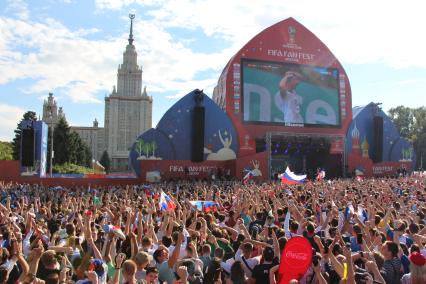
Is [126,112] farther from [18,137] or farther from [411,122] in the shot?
[411,122]

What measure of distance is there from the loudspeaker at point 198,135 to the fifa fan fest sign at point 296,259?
33.3 m

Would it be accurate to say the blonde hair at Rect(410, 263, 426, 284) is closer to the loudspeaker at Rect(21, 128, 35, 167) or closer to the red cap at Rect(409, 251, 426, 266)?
the red cap at Rect(409, 251, 426, 266)

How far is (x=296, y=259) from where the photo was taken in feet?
14.9

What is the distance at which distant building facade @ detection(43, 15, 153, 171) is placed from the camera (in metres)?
123

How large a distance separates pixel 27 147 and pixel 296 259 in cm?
2834

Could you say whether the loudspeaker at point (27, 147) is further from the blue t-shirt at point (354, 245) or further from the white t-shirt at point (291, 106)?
the blue t-shirt at point (354, 245)

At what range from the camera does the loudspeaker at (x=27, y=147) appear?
96.6ft

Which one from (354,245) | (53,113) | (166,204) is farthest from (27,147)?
(53,113)

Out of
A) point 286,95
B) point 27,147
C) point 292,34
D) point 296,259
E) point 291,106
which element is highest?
point 292,34

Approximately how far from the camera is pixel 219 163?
1500 inches

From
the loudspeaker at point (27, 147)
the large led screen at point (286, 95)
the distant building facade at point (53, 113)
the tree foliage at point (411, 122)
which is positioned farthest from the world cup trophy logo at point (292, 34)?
the distant building facade at point (53, 113)

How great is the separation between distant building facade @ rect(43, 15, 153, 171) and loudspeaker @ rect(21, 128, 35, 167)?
302 feet

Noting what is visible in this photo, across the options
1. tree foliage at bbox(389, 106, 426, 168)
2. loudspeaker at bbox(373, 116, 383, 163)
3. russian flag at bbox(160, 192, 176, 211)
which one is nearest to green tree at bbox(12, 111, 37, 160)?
loudspeaker at bbox(373, 116, 383, 163)

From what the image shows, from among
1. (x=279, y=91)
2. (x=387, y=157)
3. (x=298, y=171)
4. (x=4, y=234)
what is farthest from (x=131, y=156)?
(x=4, y=234)
